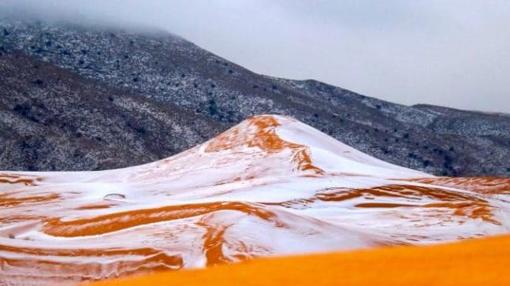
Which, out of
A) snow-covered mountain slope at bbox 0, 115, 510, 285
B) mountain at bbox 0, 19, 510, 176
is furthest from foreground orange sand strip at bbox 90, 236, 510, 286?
mountain at bbox 0, 19, 510, 176

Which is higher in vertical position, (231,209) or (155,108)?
(155,108)

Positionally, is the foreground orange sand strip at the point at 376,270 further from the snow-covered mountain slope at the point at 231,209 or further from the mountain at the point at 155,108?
the mountain at the point at 155,108

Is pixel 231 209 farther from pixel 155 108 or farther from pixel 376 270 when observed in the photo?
pixel 155 108

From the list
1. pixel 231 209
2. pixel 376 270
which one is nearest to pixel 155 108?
pixel 231 209

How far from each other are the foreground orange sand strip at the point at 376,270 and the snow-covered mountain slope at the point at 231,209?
11.7 feet

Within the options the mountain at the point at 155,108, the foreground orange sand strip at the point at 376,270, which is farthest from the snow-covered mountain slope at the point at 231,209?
the mountain at the point at 155,108

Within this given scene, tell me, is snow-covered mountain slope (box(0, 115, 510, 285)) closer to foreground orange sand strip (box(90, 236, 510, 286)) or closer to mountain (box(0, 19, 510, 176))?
foreground orange sand strip (box(90, 236, 510, 286))

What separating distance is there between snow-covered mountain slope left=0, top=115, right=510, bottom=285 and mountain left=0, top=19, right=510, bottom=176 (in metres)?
42.0

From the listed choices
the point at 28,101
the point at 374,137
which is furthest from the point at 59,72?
the point at 374,137

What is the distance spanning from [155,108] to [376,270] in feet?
257

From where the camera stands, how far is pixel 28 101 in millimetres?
71188

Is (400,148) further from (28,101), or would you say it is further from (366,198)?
(366,198)

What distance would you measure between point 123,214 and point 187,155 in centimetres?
1440

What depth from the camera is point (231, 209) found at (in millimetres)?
11148
